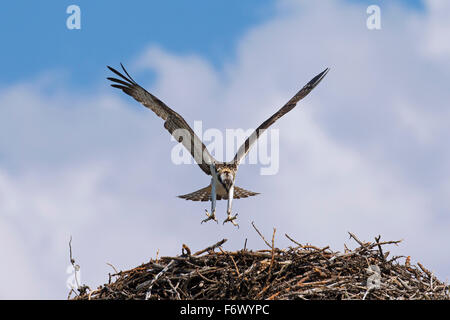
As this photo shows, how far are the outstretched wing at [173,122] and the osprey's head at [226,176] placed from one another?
295 millimetres

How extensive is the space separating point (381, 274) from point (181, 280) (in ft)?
7.70

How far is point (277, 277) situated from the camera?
Result: 7.09 m

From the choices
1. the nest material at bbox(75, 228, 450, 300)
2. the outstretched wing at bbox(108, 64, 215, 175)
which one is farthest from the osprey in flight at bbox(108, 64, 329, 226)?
the nest material at bbox(75, 228, 450, 300)

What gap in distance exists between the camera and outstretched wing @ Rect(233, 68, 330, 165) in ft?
33.3

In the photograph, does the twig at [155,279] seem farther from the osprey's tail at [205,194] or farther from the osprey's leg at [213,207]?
the osprey's tail at [205,194]

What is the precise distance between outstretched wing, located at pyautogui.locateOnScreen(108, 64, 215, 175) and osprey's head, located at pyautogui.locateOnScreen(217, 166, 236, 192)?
29cm

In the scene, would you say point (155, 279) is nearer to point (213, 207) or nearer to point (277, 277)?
point (277, 277)

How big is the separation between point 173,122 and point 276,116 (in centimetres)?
187

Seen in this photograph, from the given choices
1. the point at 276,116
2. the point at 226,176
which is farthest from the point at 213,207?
the point at 276,116

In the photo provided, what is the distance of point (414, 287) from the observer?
23.9 ft

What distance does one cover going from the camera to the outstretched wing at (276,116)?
1015cm

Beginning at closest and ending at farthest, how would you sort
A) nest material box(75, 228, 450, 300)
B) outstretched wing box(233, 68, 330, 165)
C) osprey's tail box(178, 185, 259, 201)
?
1. nest material box(75, 228, 450, 300)
2. outstretched wing box(233, 68, 330, 165)
3. osprey's tail box(178, 185, 259, 201)

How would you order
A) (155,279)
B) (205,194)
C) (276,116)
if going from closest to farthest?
1. (155,279)
2. (276,116)
3. (205,194)

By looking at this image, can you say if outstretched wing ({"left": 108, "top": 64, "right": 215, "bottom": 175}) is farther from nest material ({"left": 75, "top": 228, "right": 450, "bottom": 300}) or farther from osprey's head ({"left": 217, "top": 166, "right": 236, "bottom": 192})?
nest material ({"left": 75, "top": 228, "right": 450, "bottom": 300})
